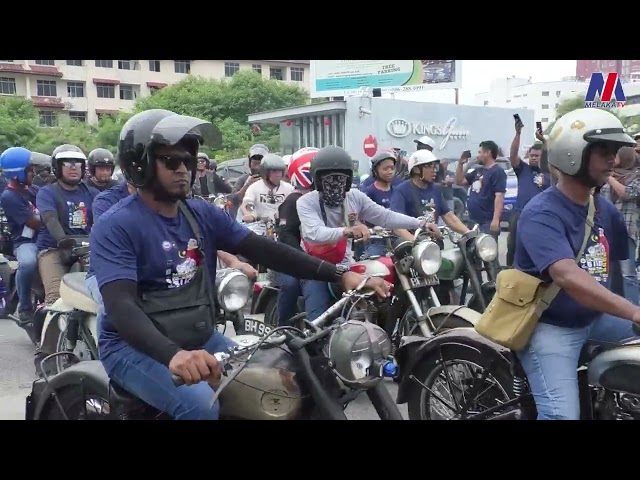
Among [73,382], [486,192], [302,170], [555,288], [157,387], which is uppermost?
[302,170]

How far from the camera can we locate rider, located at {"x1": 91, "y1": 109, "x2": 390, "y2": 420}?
2471 millimetres

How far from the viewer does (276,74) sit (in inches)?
1944

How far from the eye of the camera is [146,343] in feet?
7.63

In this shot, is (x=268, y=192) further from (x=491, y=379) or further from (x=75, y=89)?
(x=75, y=89)

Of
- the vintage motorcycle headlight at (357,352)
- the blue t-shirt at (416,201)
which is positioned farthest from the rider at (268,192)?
the vintage motorcycle headlight at (357,352)

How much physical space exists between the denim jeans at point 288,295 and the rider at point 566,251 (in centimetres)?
254

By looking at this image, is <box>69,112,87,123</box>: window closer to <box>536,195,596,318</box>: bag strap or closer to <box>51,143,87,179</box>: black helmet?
<box>51,143,87,179</box>: black helmet

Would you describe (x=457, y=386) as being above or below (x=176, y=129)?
below

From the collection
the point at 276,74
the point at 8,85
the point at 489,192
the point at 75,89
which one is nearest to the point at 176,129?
the point at 489,192

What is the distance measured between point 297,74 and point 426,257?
49911 millimetres

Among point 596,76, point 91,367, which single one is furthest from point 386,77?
point 91,367

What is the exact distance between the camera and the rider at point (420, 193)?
6516mm

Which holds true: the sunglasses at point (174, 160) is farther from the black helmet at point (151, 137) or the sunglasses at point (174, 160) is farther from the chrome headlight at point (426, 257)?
the chrome headlight at point (426, 257)
